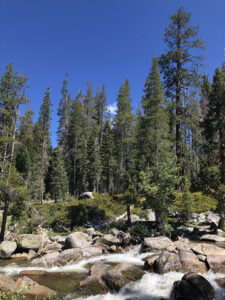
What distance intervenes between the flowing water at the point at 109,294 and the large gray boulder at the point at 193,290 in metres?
0.46

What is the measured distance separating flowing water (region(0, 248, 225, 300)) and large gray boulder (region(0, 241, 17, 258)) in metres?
1.24

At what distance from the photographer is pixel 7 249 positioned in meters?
13.4

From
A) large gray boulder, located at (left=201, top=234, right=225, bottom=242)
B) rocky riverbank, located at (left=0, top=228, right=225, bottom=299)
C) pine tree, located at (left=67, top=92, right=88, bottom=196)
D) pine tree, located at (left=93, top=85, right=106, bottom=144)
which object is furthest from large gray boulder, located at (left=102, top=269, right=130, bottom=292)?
pine tree, located at (left=93, top=85, right=106, bottom=144)

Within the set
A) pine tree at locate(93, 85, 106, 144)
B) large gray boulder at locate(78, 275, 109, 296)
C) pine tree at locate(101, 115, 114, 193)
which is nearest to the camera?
large gray boulder at locate(78, 275, 109, 296)

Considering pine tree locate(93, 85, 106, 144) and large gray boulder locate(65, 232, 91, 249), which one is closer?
large gray boulder locate(65, 232, 91, 249)

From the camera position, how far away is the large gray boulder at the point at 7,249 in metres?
13.2

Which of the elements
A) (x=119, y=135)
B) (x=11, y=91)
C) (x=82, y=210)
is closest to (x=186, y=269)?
(x=82, y=210)

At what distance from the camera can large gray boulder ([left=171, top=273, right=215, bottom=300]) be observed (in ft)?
21.0

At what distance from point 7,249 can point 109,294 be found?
8808 mm

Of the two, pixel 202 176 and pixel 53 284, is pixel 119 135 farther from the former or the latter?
pixel 53 284

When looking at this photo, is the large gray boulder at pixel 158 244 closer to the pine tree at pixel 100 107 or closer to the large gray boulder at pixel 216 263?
the large gray boulder at pixel 216 263

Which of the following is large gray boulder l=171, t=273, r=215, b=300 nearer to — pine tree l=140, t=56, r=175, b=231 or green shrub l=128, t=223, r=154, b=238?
pine tree l=140, t=56, r=175, b=231

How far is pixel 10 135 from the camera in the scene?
17438 millimetres

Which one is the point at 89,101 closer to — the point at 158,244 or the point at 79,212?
the point at 79,212
